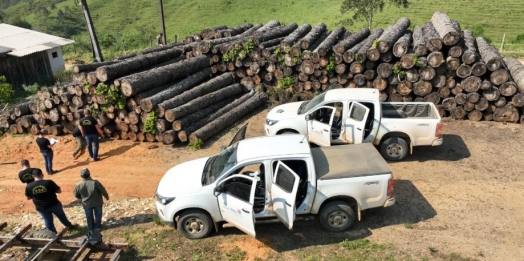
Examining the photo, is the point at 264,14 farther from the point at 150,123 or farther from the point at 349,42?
the point at 150,123

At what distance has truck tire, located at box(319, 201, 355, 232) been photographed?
A: 8.28 m

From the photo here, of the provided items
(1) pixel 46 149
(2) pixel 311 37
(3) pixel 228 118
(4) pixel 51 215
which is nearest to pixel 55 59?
(1) pixel 46 149

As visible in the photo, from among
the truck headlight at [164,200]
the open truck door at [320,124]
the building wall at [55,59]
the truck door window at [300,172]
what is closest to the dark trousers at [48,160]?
the truck headlight at [164,200]

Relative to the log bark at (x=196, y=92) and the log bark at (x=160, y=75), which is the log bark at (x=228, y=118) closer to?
the log bark at (x=196, y=92)

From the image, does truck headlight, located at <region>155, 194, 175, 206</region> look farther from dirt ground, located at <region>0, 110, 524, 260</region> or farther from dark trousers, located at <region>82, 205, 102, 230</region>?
dark trousers, located at <region>82, 205, 102, 230</region>

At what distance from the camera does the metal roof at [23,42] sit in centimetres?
2662

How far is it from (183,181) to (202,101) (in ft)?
23.3

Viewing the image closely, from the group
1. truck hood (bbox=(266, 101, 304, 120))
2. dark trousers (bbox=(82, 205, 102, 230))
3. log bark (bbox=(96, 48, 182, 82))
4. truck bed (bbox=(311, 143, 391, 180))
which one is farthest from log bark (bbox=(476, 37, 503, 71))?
dark trousers (bbox=(82, 205, 102, 230))

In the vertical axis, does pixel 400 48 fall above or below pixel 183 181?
Answer: above

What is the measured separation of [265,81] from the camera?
1792 centimetres

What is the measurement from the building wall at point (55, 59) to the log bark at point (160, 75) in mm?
17745

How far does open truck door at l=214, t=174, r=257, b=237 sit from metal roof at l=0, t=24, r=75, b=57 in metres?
24.2

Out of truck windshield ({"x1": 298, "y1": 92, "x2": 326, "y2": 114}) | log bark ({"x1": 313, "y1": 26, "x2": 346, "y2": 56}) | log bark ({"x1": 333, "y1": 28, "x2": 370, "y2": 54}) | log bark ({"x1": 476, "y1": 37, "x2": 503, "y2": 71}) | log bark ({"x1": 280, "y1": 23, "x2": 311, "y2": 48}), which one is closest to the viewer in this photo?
truck windshield ({"x1": 298, "y1": 92, "x2": 326, "y2": 114})

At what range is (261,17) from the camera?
52.5 metres
